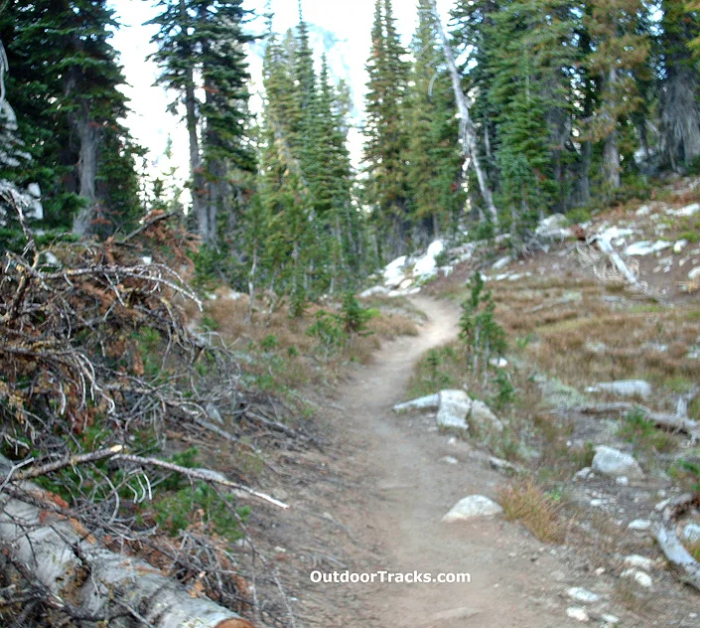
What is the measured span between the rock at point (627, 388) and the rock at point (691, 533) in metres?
4.51

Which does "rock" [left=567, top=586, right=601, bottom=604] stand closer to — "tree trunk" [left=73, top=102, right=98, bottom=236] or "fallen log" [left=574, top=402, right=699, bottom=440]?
"tree trunk" [left=73, top=102, right=98, bottom=236]

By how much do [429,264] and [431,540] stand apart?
28.2 metres

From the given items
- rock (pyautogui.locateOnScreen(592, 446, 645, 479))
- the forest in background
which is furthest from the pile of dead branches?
rock (pyautogui.locateOnScreen(592, 446, 645, 479))

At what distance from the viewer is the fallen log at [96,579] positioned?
7.75ft

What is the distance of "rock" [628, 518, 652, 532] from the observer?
5.58m

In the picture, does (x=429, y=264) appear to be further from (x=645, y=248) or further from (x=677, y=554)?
(x=677, y=554)

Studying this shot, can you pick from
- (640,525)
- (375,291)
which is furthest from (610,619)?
(375,291)

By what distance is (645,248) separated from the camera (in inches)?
703

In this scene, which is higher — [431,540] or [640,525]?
[431,540]

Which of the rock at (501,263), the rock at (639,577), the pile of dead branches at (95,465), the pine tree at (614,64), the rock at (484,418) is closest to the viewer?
the pile of dead branches at (95,465)

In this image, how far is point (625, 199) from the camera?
20312 mm

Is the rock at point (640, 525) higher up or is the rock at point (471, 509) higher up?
the rock at point (471, 509)

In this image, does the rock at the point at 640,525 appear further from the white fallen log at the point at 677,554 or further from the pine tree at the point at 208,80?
the pine tree at the point at 208,80

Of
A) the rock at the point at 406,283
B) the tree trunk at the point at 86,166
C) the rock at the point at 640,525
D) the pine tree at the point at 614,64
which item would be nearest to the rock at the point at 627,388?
the rock at the point at 640,525
